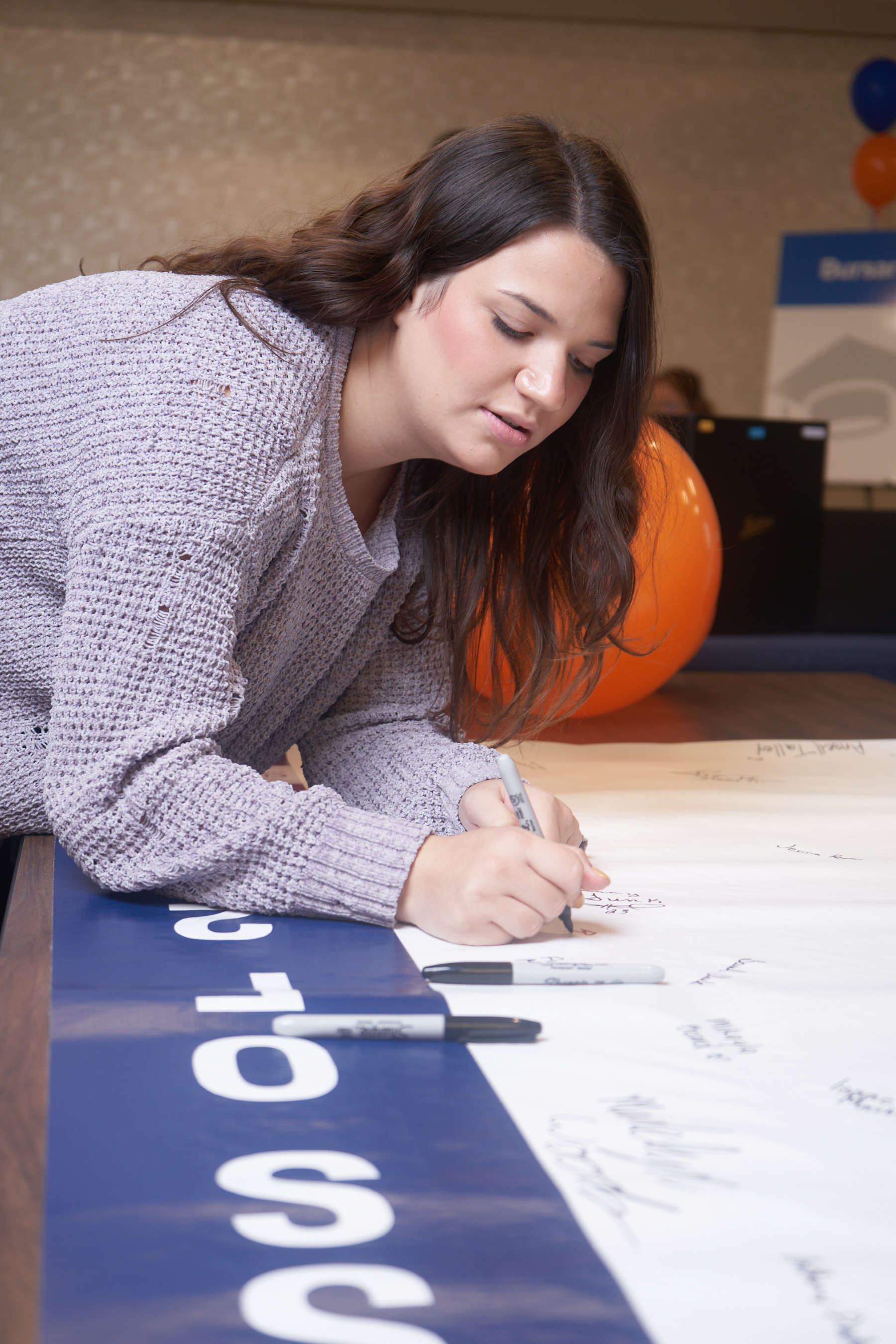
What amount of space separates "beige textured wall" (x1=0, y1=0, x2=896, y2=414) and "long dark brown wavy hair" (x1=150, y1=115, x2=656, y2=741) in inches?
162

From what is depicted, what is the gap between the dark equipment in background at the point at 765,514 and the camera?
214cm

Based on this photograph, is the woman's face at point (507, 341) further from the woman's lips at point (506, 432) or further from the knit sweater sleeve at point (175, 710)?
the knit sweater sleeve at point (175, 710)

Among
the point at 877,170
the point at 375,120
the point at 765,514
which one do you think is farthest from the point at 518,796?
the point at 375,120

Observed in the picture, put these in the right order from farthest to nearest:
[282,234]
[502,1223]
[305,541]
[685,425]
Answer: [685,425] < [282,234] < [305,541] < [502,1223]

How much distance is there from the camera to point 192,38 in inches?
208

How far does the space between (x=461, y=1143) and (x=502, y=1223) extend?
6 centimetres

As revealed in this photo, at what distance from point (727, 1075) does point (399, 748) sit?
1.68 ft

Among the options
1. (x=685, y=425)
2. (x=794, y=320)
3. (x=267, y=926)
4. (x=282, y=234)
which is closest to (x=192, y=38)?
(x=794, y=320)

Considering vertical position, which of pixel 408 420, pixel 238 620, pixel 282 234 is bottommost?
pixel 238 620

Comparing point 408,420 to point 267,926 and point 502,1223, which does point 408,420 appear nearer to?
point 267,926
